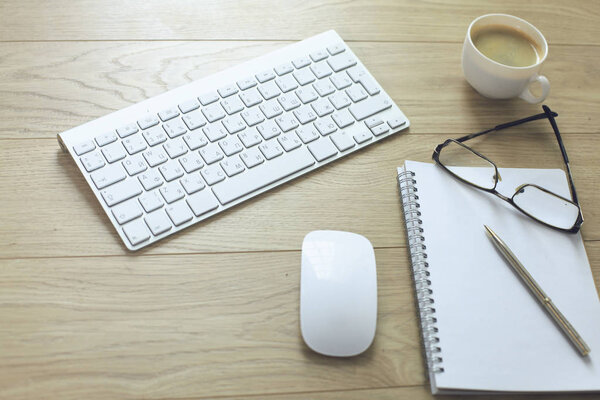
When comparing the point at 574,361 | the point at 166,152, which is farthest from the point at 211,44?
the point at 574,361

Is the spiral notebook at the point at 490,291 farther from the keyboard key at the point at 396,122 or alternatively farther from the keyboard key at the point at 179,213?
the keyboard key at the point at 179,213

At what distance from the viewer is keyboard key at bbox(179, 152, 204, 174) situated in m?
0.68

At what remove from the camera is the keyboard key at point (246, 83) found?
0.76 metres

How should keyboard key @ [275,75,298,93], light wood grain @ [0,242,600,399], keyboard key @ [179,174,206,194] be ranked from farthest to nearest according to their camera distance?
1. keyboard key @ [275,75,298,93]
2. keyboard key @ [179,174,206,194]
3. light wood grain @ [0,242,600,399]

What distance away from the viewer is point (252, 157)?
704mm

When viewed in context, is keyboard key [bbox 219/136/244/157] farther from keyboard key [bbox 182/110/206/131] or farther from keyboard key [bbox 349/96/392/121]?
keyboard key [bbox 349/96/392/121]

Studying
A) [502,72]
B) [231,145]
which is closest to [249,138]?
[231,145]

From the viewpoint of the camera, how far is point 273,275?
Result: 0.64 meters

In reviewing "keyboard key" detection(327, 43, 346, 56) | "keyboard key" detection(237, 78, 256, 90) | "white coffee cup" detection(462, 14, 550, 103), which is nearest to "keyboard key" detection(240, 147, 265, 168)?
"keyboard key" detection(237, 78, 256, 90)

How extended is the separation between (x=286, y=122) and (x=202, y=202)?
16cm

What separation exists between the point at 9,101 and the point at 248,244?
0.37 metres

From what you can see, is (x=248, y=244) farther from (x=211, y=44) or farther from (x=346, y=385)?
(x=211, y=44)

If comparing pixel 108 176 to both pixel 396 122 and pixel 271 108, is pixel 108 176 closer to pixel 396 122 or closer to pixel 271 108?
pixel 271 108

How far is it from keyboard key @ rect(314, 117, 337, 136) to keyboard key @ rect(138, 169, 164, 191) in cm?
21
